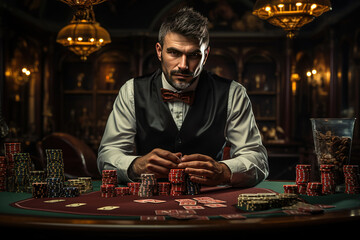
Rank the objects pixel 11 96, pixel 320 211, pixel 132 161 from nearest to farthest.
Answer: pixel 320 211 < pixel 132 161 < pixel 11 96

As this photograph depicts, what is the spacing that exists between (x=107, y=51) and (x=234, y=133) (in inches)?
241

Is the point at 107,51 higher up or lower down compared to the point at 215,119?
higher up

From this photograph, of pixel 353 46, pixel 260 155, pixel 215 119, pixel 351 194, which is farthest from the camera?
pixel 353 46

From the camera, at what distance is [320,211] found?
1623mm

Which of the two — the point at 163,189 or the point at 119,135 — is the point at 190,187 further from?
the point at 119,135

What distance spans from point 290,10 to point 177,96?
4.69 feet

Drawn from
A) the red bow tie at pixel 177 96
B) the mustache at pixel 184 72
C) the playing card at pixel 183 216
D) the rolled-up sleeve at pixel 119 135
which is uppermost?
the mustache at pixel 184 72

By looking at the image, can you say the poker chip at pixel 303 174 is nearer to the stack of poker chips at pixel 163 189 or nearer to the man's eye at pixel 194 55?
the stack of poker chips at pixel 163 189

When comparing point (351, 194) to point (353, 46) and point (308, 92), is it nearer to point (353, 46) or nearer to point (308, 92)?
point (353, 46)

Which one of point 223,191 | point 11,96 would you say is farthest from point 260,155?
point 11,96

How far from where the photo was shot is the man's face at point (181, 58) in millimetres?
2520

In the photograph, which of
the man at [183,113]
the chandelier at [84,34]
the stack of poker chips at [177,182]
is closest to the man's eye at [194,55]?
the man at [183,113]

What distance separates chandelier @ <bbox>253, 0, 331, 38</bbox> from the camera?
11.9 ft

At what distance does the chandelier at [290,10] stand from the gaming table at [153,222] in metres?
2.19
